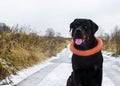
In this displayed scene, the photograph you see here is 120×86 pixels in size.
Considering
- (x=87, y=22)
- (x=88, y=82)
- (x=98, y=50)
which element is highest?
(x=87, y=22)

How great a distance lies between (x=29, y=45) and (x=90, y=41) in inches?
665

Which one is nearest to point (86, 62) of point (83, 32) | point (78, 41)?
point (78, 41)

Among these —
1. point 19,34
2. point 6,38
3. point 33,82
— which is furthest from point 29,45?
point 33,82

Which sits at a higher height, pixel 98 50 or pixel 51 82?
pixel 98 50

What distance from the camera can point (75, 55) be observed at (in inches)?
321

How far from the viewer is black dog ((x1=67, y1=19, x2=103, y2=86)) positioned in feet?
26.0

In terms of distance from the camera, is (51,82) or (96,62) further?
(51,82)

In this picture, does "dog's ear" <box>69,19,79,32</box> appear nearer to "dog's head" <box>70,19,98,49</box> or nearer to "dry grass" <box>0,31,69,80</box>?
"dog's head" <box>70,19,98,49</box>

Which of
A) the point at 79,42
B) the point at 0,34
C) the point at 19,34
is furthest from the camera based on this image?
the point at 19,34

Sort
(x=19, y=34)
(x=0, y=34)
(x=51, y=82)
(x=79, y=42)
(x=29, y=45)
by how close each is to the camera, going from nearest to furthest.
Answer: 1. (x=79, y=42)
2. (x=51, y=82)
3. (x=0, y=34)
4. (x=19, y=34)
5. (x=29, y=45)

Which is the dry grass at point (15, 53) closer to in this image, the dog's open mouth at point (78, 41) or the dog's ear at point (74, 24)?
the dog's ear at point (74, 24)

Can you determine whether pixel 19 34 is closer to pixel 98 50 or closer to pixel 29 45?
pixel 29 45

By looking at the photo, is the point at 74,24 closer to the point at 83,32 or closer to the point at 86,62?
the point at 83,32

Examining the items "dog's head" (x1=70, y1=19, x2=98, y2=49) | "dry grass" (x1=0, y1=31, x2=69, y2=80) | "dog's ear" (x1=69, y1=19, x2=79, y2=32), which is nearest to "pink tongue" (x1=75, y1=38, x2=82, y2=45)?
"dog's head" (x1=70, y1=19, x2=98, y2=49)
